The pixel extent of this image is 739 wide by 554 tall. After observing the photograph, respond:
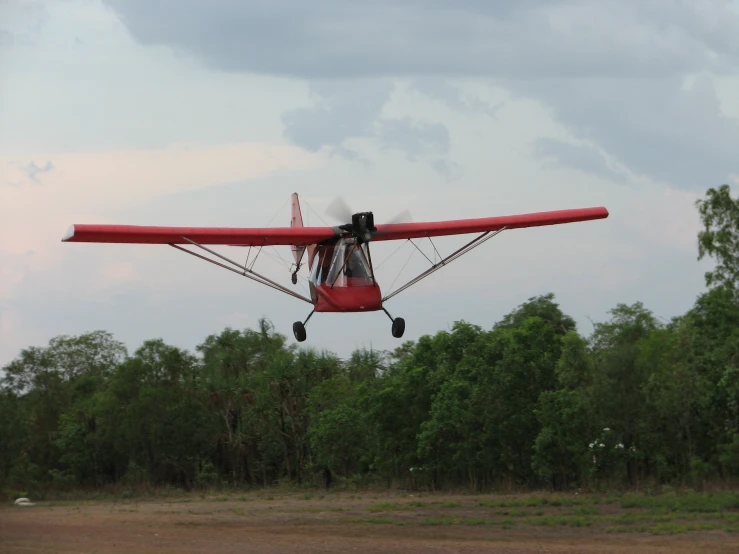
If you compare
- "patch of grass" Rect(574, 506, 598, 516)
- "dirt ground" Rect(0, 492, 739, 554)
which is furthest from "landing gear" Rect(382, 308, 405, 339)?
"patch of grass" Rect(574, 506, 598, 516)

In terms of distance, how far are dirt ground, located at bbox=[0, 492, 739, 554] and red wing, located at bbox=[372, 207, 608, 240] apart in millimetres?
8176

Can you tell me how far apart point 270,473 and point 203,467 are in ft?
10.8

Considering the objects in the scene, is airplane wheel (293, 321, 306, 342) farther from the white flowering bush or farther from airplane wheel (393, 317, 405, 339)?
the white flowering bush

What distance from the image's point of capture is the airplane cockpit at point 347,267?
2556cm

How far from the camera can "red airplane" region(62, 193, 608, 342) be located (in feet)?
83.9

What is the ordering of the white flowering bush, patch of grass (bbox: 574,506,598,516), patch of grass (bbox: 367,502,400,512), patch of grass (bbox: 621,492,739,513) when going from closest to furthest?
patch of grass (bbox: 621,492,739,513)
patch of grass (bbox: 574,506,598,516)
patch of grass (bbox: 367,502,400,512)
the white flowering bush

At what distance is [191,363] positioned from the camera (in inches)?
2143

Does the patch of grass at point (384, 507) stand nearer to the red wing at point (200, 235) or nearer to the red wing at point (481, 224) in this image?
the red wing at point (481, 224)

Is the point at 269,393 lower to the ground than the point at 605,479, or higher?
higher

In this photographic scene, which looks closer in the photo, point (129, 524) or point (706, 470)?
point (129, 524)

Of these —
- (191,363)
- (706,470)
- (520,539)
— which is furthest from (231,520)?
(191,363)

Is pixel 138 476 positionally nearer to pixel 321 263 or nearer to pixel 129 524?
pixel 129 524

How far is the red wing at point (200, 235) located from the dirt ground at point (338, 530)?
25.0 feet

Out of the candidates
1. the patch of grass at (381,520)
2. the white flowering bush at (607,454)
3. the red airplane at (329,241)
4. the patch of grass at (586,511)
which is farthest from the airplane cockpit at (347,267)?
the white flowering bush at (607,454)
